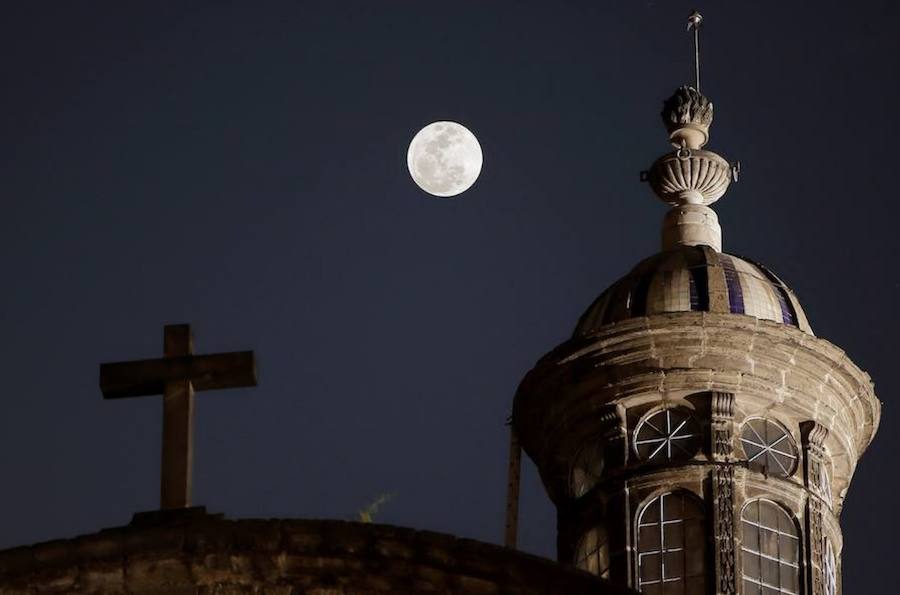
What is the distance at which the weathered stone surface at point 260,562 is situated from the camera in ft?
123

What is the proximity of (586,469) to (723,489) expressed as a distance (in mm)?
1730

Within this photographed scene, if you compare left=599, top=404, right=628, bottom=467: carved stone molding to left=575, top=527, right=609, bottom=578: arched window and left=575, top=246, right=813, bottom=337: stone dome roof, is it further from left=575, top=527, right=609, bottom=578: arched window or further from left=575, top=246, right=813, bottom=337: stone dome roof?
left=575, top=246, right=813, bottom=337: stone dome roof

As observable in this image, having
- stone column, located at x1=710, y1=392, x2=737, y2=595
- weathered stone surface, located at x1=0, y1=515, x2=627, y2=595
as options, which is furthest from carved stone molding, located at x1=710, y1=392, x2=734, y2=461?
weathered stone surface, located at x1=0, y1=515, x2=627, y2=595

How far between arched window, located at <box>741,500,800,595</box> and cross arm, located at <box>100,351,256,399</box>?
8381mm

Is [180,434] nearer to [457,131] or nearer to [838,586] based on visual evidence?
[838,586]

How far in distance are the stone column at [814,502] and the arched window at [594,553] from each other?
6.53 ft

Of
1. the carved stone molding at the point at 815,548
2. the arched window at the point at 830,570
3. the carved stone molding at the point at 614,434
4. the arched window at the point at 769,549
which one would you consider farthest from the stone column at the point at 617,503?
the arched window at the point at 830,570

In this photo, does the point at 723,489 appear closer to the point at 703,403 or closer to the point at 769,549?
the point at 769,549

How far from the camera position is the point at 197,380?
37.4m

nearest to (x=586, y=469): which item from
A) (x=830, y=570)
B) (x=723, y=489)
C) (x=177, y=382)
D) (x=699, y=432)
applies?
(x=699, y=432)

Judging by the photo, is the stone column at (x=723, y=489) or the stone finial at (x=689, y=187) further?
the stone finial at (x=689, y=187)

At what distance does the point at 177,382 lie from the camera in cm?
3741

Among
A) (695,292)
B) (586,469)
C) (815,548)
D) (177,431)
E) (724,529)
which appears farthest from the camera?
(695,292)

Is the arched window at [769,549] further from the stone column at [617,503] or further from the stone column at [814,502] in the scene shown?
the stone column at [617,503]
